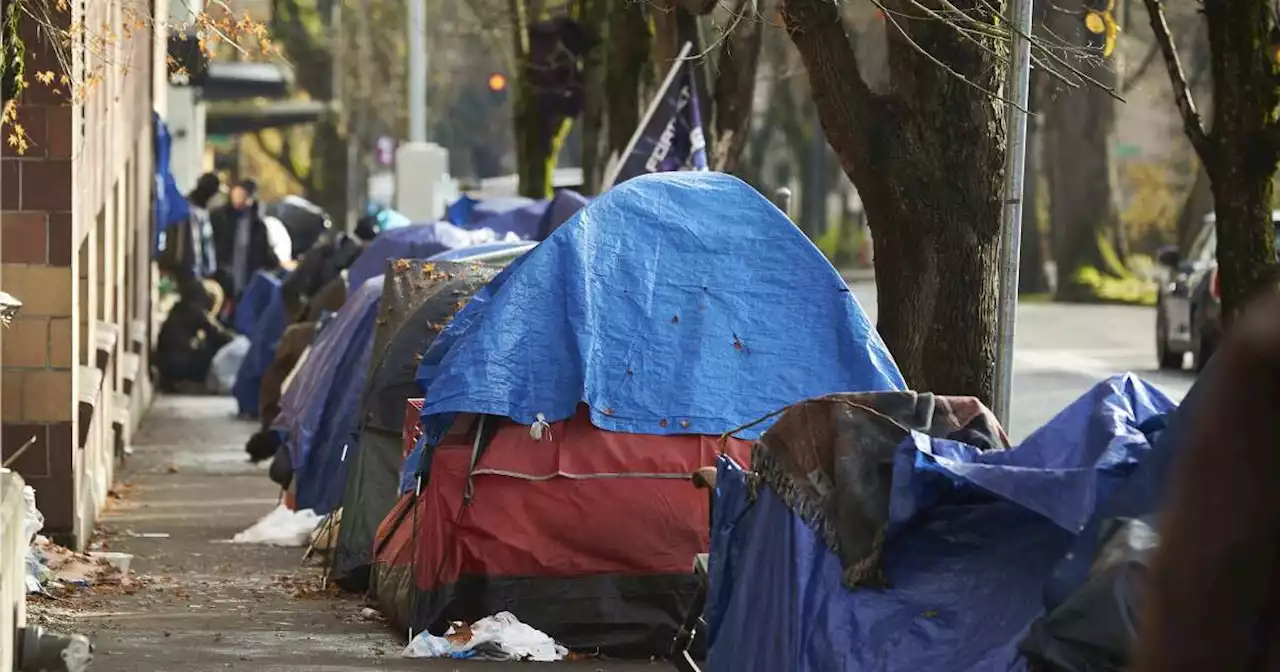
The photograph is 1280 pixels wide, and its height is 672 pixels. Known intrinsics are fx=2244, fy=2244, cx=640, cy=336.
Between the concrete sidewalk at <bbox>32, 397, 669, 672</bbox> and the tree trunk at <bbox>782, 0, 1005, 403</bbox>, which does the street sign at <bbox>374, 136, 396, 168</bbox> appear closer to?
the concrete sidewalk at <bbox>32, 397, 669, 672</bbox>

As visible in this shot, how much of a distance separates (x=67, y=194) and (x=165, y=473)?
5.84 metres

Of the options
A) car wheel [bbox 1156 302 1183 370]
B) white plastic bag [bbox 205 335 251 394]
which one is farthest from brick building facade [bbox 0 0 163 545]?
car wheel [bbox 1156 302 1183 370]

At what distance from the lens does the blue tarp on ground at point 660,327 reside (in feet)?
29.4

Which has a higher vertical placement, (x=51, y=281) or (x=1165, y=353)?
(x=51, y=281)

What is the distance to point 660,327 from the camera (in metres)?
9.19

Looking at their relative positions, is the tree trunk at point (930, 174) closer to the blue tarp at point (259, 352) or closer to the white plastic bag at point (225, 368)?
the blue tarp at point (259, 352)

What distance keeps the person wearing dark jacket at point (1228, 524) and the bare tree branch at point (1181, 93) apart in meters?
8.78

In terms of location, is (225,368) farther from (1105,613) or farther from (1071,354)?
(1105,613)

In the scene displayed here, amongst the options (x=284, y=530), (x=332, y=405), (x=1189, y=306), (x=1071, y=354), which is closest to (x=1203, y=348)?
(x=1189, y=306)

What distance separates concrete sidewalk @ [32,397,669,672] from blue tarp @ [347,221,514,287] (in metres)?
1.73

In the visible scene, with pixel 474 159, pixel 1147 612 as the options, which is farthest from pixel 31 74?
pixel 474 159

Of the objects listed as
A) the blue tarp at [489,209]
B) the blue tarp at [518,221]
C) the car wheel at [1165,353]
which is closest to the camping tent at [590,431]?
the blue tarp at [518,221]

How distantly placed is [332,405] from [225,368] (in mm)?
11871

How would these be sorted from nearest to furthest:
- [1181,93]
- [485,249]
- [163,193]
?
[1181,93], [485,249], [163,193]
